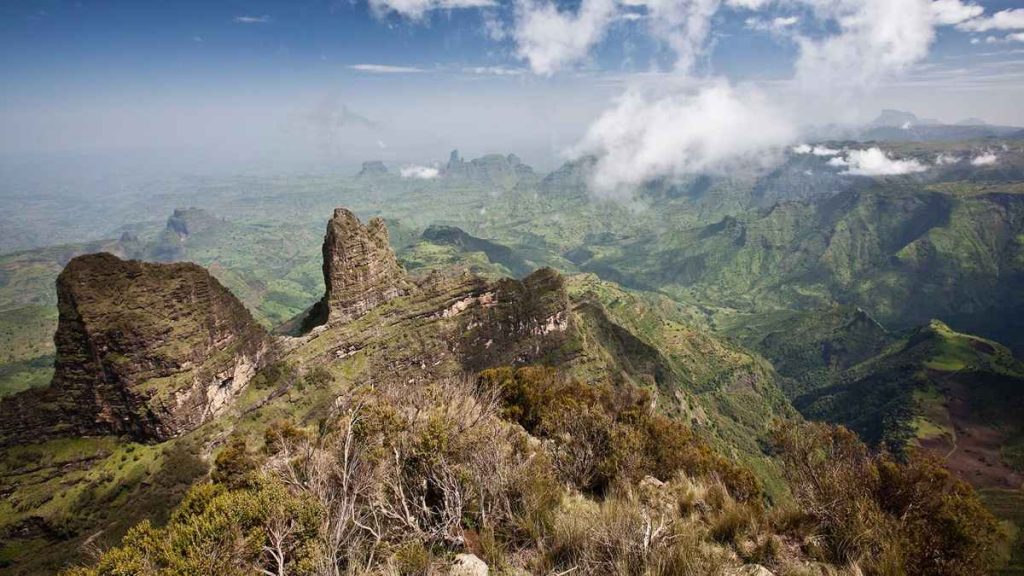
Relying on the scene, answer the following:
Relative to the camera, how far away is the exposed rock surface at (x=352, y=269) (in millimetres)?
90750

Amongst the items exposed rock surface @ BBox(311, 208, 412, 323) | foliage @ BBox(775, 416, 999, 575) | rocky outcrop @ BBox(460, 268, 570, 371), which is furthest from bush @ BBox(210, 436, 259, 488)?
rocky outcrop @ BBox(460, 268, 570, 371)

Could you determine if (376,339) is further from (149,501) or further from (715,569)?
(715,569)

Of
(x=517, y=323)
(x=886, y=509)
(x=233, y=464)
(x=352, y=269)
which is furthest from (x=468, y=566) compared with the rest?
(x=517, y=323)

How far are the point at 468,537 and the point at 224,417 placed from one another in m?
71.0

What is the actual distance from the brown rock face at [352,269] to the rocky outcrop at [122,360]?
25035 millimetres

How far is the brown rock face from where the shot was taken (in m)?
90.7

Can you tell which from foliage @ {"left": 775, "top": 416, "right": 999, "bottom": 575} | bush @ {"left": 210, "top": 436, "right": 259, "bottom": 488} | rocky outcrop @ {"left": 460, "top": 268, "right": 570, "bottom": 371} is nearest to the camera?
foliage @ {"left": 775, "top": 416, "right": 999, "bottom": 575}

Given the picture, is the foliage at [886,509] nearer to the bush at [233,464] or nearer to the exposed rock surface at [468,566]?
the exposed rock surface at [468,566]

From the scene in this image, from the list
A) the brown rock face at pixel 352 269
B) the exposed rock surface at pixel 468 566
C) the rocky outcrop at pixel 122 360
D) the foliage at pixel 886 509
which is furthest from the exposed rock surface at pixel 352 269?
the foliage at pixel 886 509

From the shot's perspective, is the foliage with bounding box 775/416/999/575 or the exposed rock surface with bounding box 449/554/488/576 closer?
the exposed rock surface with bounding box 449/554/488/576

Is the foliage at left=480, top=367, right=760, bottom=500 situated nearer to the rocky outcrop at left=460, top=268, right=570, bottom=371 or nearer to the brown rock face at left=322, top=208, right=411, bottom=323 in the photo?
the brown rock face at left=322, top=208, right=411, bottom=323

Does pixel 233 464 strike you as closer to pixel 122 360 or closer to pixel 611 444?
pixel 611 444

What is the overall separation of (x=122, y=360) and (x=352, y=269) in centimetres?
4014

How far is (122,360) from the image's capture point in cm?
6216
